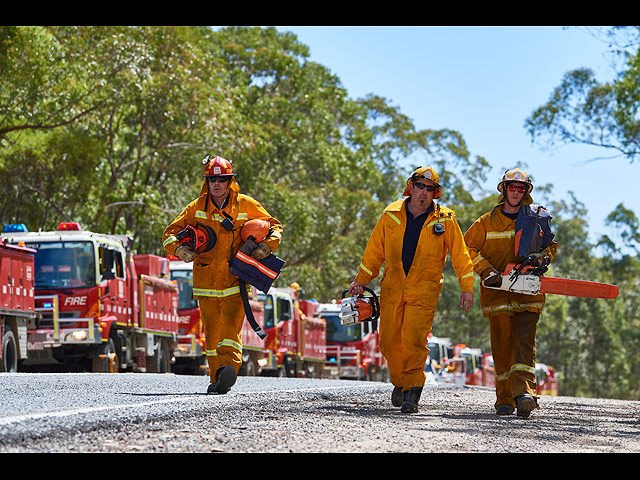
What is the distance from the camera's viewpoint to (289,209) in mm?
40438

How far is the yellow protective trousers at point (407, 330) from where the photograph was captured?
33.9 ft

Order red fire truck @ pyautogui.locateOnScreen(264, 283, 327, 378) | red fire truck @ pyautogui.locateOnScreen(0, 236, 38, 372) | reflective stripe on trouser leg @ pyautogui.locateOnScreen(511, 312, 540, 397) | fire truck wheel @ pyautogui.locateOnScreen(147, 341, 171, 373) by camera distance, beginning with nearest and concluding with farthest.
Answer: reflective stripe on trouser leg @ pyautogui.locateOnScreen(511, 312, 540, 397) → red fire truck @ pyautogui.locateOnScreen(0, 236, 38, 372) → fire truck wheel @ pyautogui.locateOnScreen(147, 341, 171, 373) → red fire truck @ pyautogui.locateOnScreen(264, 283, 327, 378)

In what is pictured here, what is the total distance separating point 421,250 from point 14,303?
1107 cm

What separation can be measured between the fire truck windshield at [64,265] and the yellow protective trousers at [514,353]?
12.6m

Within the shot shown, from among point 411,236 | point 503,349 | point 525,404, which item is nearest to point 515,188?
point 411,236

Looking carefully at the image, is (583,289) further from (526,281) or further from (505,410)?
(505,410)

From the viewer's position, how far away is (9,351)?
63.2ft

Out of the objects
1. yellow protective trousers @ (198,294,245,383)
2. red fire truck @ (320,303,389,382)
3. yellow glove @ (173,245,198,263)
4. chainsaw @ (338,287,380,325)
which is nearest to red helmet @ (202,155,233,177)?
yellow glove @ (173,245,198,263)

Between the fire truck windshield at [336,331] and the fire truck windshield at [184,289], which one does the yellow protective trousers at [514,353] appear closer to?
the fire truck windshield at [184,289]

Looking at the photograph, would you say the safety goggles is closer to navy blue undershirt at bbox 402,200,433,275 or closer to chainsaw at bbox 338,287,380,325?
chainsaw at bbox 338,287,380,325

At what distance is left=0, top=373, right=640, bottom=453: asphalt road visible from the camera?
663 cm

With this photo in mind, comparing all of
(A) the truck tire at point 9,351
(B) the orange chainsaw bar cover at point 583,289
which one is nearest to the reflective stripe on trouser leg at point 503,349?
(B) the orange chainsaw bar cover at point 583,289

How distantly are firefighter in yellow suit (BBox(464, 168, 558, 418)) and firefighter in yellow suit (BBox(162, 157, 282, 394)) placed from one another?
6.66 feet
